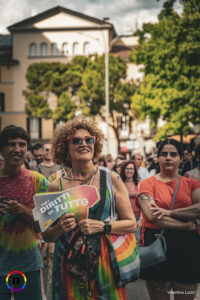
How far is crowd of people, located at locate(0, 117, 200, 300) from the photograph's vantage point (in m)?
2.93

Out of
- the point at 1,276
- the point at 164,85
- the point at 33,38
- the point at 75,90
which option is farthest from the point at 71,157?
the point at 33,38

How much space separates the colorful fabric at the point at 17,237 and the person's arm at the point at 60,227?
0.44m

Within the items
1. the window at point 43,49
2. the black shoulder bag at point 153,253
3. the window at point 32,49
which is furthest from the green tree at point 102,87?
the black shoulder bag at point 153,253

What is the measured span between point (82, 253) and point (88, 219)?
22 cm

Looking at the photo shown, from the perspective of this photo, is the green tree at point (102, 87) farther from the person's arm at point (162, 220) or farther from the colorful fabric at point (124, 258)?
Answer: the colorful fabric at point (124, 258)

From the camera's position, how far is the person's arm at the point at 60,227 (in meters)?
2.83

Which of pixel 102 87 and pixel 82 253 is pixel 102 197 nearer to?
pixel 82 253

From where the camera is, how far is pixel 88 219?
2883 mm

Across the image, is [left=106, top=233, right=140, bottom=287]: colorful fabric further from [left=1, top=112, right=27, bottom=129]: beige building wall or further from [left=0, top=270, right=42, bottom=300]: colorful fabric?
[left=1, top=112, right=27, bottom=129]: beige building wall

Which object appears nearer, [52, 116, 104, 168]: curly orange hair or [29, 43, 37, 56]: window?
[52, 116, 104, 168]: curly orange hair

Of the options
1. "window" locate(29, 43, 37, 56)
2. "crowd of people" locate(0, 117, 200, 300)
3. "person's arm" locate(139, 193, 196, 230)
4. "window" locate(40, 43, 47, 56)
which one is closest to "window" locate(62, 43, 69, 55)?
"window" locate(40, 43, 47, 56)

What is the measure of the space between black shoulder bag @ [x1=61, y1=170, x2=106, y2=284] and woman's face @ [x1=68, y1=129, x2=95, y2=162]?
35cm

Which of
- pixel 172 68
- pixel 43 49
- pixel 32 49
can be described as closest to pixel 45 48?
pixel 43 49

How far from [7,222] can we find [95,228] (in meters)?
0.85
